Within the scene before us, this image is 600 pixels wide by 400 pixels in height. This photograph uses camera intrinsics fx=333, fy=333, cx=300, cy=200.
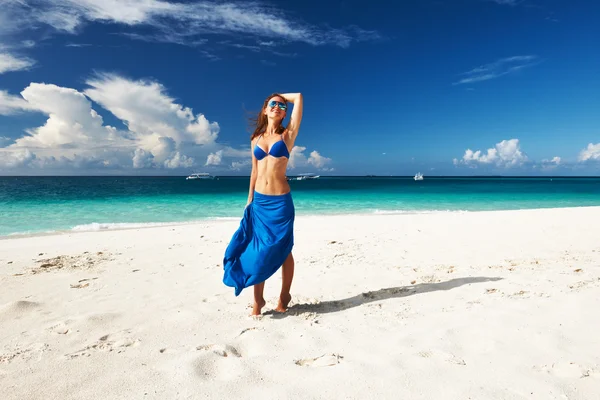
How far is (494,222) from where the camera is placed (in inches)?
425

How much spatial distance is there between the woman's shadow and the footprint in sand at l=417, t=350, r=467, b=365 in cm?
145

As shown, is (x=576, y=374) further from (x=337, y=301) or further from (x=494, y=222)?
(x=494, y=222)

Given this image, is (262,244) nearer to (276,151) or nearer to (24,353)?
(276,151)

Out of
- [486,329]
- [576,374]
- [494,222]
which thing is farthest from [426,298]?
[494,222]

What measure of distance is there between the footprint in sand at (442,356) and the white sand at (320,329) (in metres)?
0.04

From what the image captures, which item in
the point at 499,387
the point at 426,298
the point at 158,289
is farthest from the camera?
the point at 158,289

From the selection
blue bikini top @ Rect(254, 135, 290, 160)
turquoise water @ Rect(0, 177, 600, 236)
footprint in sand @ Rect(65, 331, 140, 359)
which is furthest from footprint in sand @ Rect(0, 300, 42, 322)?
turquoise water @ Rect(0, 177, 600, 236)

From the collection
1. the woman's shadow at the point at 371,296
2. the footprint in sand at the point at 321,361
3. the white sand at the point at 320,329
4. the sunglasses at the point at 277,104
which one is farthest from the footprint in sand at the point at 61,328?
the sunglasses at the point at 277,104

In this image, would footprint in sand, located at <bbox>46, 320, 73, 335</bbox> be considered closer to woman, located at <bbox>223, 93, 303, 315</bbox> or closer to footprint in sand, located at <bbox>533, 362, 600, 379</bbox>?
woman, located at <bbox>223, 93, 303, 315</bbox>

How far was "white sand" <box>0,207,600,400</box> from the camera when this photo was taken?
249 cm

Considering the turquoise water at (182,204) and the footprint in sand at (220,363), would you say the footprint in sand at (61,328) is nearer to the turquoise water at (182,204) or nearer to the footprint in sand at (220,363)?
the footprint in sand at (220,363)

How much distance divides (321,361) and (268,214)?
5.74 ft

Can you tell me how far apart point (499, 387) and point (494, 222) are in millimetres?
9732

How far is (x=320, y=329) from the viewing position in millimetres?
3584
